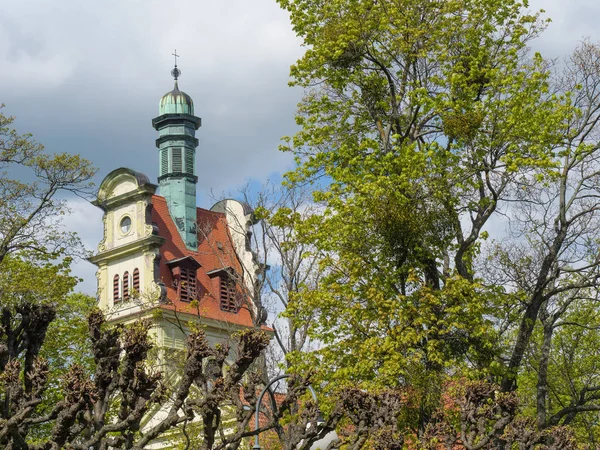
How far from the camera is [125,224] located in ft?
218

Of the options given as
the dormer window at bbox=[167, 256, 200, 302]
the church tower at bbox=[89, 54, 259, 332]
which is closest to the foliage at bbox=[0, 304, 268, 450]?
the church tower at bbox=[89, 54, 259, 332]

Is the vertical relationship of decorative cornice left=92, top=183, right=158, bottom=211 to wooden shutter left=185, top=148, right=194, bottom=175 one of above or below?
below

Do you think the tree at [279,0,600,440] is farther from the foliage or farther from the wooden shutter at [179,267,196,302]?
the wooden shutter at [179,267,196,302]

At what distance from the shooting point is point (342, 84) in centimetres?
3225

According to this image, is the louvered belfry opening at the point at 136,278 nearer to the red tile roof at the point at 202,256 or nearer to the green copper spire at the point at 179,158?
the red tile roof at the point at 202,256

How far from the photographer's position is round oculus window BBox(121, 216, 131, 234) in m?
66.2

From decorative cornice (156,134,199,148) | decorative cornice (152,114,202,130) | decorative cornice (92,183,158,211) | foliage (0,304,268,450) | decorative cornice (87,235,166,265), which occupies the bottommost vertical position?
foliage (0,304,268,450)

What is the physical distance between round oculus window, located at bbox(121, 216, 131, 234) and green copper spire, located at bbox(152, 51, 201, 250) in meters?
3.84

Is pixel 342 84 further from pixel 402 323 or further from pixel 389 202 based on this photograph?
pixel 402 323

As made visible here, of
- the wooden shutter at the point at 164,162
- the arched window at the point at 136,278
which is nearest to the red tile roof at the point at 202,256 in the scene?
the arched window at the point at 136,278

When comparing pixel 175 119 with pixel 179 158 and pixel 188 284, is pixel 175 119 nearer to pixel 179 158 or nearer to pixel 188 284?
pixel 179 158

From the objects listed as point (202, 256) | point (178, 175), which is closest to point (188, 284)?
point (202, 256)

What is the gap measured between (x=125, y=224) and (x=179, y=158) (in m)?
6.80

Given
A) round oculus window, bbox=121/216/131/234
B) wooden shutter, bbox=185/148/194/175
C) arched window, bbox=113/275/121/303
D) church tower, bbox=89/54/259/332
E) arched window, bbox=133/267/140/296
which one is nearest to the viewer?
church tower, bbox=89/54/259/332
